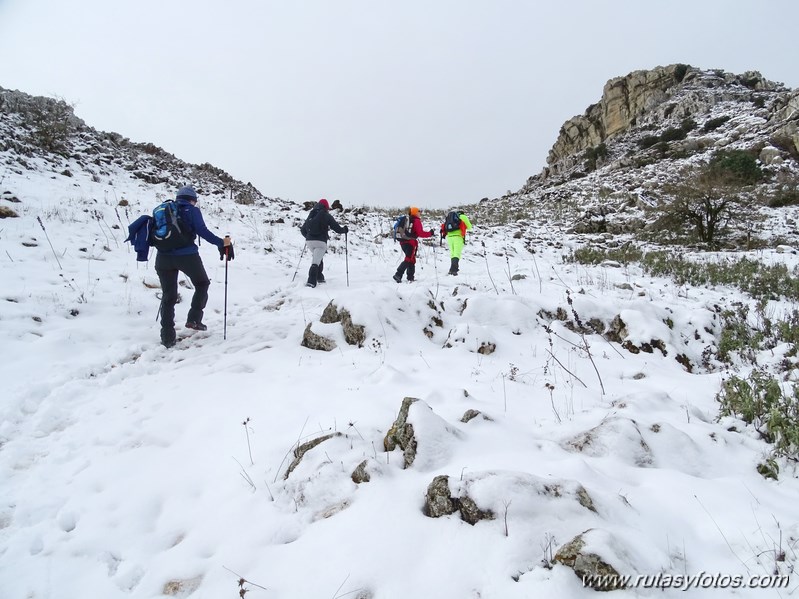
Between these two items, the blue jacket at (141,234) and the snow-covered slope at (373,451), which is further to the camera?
the blue jacket at (141,234)

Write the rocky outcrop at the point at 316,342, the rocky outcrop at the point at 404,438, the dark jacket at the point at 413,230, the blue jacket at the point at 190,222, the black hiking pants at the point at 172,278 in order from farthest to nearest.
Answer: the dark jacket at the point at 413,230 → the blue jacket at the point at 190,222 → the black hiking pants at the point at 172,278 → the rocky outcrop at the point at 316,342 → the rocky outcrop at the point at 404,438

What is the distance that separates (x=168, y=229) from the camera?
17.1 ft

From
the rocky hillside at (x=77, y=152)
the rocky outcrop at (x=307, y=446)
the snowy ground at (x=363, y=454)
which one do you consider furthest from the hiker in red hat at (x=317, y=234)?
the rocky hillside at (x=77, y=152)

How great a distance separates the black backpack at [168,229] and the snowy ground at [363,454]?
1.32 metres

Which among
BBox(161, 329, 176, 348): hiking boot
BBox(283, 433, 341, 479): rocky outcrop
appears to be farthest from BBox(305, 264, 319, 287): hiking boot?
BBox(283, 433, 341, 479): rocky outcrop

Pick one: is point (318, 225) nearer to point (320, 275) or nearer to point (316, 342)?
point (320, 275)

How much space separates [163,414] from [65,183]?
43.5 feet

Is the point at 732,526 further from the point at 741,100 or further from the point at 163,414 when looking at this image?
the point at 741,100

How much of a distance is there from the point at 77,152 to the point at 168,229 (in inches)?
633

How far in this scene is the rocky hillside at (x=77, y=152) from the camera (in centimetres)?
1424

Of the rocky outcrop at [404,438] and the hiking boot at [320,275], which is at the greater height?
the hiking boot at [320,275]

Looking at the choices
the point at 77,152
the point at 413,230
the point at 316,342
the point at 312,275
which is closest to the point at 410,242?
the point at 413,230

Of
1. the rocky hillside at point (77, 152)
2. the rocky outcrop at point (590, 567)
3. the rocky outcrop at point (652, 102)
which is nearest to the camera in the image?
the rocky outcrop at point (590, 567)

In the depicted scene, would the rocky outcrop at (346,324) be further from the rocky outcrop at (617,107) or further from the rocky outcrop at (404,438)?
the rocky outcrop at (617,107)
